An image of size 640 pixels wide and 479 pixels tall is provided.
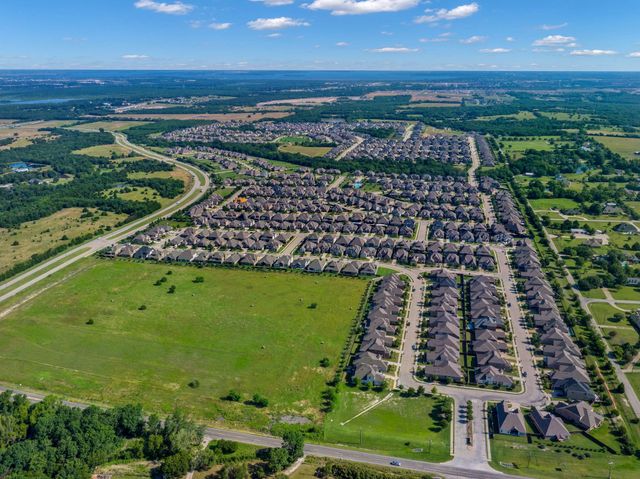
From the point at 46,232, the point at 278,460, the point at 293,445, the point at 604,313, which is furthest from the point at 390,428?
the point at 46,232

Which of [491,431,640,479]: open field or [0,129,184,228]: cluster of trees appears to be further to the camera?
[0,129,184,228]: cluster of trees

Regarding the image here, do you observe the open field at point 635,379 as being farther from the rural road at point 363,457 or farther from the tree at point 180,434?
the tree at point 180,434

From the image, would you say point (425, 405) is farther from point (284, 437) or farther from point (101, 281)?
point (101, 281)

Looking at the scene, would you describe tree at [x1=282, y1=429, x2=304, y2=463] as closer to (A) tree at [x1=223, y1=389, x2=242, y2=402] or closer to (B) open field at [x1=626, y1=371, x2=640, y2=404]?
(A) tree at [x1=223, y1=389, x2=242, y2=402]

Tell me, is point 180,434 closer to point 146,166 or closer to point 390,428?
point 390,428

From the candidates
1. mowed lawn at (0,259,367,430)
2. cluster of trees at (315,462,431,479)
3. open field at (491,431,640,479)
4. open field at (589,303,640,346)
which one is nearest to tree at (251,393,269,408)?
mowed lawn at (0,259,367,430)

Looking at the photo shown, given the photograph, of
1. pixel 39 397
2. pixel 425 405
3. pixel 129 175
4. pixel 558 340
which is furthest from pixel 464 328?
pixel 129 175
